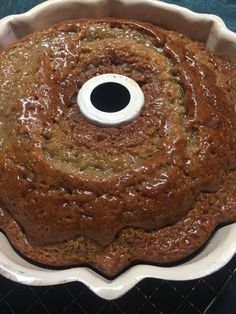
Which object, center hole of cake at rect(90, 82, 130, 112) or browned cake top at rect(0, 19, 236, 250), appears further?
center hole of cake at rect(90, 82, 130, 112)

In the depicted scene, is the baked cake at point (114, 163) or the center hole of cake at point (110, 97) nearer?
the baked cake at point (114, 163)

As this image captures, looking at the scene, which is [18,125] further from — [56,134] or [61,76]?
[61,76]

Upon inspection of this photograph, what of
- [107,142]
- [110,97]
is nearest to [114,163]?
[107,142]

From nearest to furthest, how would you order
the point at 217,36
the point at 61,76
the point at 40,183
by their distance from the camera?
the point at 40,183 → the point at 61,76 → the point at 217,36

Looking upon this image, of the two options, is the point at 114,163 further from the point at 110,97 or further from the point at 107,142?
the point at 110,97

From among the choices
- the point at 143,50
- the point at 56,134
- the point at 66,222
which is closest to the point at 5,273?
the point at 66,222
